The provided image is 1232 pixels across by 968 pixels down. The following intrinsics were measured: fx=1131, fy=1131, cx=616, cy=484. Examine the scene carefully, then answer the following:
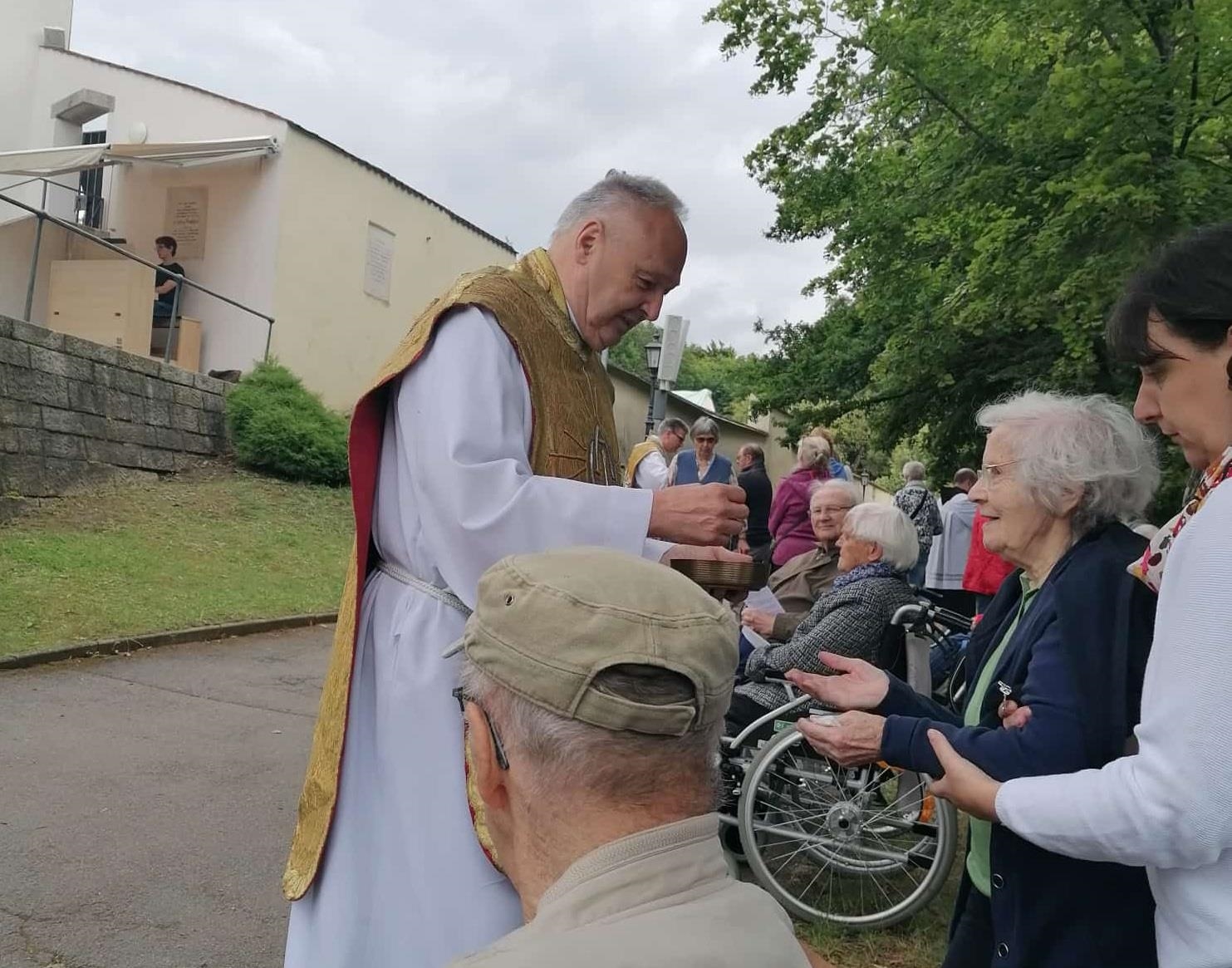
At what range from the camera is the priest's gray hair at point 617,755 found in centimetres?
119

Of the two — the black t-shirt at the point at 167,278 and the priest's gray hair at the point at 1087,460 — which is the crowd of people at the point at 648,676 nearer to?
the priest's gray hair at the point at 1087,460

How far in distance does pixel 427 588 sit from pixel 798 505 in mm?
7113

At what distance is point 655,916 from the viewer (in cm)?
111

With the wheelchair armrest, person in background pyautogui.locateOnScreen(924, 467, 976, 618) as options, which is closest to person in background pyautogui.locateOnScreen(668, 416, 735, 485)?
person in background pyautogui.locateOnScreen(924, 467, 976, 618)

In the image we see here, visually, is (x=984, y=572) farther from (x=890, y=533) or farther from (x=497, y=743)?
(x=497, y=743)

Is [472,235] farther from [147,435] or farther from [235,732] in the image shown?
[235,732]

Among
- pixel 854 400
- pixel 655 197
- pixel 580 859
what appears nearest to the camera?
pixel 580 859

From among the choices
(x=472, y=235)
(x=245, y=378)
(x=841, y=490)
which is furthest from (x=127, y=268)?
(x=841, y=490)

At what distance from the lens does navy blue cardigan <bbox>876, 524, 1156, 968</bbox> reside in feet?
6.62

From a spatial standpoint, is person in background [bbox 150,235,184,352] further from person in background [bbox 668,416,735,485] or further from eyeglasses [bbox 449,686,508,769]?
eyeglasses [bbox 449,686,508,769]

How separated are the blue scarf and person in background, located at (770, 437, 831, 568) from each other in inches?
165

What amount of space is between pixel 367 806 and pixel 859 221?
34.6 feet

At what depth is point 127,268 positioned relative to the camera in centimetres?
1411

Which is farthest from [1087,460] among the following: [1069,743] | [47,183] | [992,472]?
[47,183]
